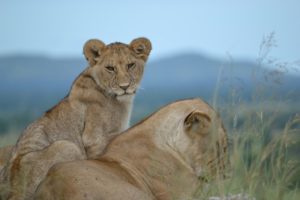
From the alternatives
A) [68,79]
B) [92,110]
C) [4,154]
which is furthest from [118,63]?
[68,79]

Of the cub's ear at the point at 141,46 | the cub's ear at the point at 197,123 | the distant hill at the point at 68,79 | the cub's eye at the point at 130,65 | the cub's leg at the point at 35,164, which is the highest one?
the cub's ear at the point at 197,123

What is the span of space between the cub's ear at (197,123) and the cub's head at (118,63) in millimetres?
2256

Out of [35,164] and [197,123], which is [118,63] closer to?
[35,164]

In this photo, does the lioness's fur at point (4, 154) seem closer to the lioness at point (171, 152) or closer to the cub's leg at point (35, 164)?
the cub's leg at point (35, 164)

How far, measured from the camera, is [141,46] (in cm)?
777

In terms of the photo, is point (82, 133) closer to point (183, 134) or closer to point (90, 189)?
point (183, 134)

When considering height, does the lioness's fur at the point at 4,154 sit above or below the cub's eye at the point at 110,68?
below

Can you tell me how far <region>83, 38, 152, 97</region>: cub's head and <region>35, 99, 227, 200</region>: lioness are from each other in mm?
2054

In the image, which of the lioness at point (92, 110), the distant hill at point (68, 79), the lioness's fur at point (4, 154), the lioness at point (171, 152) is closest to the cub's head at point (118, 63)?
the lioness at point (92, 110)

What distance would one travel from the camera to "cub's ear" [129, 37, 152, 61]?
25.4ft

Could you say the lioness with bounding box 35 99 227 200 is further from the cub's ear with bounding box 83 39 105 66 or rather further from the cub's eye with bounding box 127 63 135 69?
the cub's ear with bounding box 83 39 105 66

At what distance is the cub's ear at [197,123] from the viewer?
5.07 metres

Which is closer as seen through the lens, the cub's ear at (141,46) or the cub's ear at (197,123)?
the cub's ear at (197,123)

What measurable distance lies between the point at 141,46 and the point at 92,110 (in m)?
0.88
